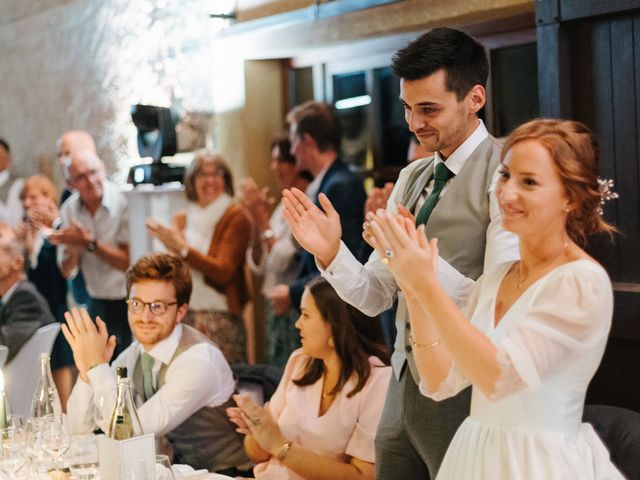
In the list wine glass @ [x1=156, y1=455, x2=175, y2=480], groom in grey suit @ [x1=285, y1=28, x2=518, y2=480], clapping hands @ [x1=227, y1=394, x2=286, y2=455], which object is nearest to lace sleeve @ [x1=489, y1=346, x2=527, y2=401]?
groom in grey suit @ [x1=285, y1=28, x2=518, y2=480]

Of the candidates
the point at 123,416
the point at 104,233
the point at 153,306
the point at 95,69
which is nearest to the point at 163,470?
the point at 123,416

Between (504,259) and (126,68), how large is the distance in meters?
4.78

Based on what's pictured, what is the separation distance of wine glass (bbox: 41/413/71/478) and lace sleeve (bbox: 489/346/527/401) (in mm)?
1210

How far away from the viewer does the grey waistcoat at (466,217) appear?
2.29 meters

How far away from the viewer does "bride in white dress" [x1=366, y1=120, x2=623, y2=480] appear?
1.77 m

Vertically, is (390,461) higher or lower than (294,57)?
lower

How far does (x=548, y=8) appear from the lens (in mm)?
3447

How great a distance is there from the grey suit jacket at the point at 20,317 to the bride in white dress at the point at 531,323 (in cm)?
309

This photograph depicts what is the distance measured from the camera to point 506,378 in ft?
5.79

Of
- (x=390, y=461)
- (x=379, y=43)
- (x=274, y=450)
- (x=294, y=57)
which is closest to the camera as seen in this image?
(x=390, y=461)

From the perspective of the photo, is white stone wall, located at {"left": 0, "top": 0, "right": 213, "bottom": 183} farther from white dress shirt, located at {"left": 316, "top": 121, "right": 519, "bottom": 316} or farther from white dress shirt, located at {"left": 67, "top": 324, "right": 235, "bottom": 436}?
white dress shirt, located at {"left": 316, "top": 121, "right": 519, "bottom": 316}

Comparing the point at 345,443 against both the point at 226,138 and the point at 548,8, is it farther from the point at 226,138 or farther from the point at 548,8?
the point at 226,138

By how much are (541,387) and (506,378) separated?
0.11 meters

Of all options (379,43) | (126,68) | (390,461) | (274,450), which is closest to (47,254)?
(126,68)
